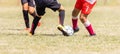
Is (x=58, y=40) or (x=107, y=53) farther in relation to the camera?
(x=58, y=40)

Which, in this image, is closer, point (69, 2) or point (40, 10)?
point (40, 10)

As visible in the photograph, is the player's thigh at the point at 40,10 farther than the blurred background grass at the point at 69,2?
No

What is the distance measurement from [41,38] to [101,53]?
117 inches

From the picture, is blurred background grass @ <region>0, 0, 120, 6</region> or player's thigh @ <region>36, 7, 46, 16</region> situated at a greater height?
player's thigh @ <region>36, 7, 46, 16</region>

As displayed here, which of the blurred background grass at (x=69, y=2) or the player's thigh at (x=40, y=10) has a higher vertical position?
the player's thigh at (x=40, y=10)

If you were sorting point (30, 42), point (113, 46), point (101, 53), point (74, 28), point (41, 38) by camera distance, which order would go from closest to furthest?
1. point (101, 53)
2. point (113, 46)
3. point (30, 42)
4. point (41, 38)
5. point (74, 28)

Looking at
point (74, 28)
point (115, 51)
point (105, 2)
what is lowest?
point (105, 2)

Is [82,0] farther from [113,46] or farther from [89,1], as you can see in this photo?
[113,46]

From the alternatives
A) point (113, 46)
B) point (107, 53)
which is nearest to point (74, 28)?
point (113, 46)

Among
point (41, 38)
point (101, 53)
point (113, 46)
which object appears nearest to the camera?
point (101, 53)

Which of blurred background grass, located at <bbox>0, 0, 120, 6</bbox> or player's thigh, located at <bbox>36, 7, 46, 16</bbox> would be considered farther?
blurred background grass, located at <bbox>0, 0, 120, 6</bbox>

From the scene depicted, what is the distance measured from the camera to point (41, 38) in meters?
11.5

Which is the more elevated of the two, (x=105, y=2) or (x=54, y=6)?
(x=54, y=6)

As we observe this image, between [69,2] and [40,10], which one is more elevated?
[40,10]
